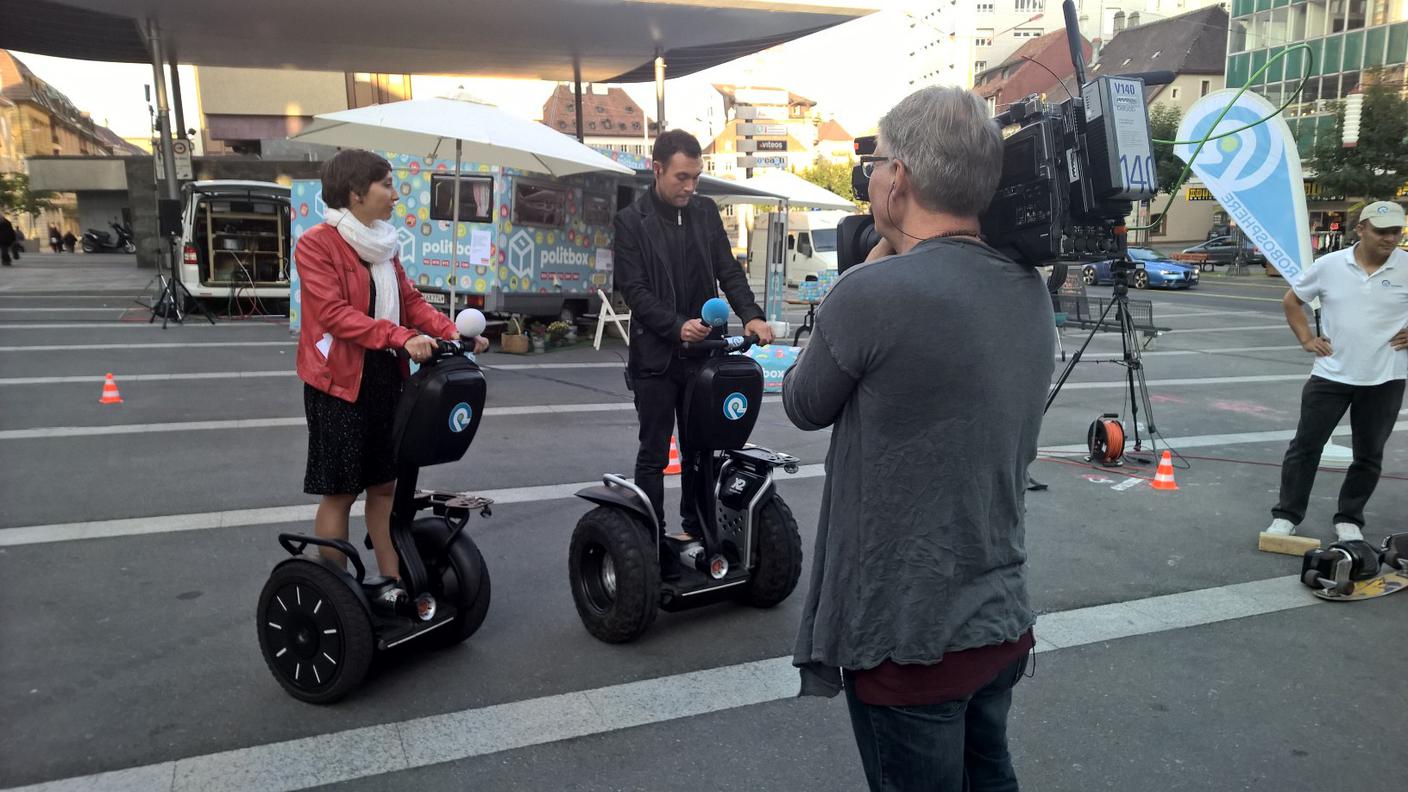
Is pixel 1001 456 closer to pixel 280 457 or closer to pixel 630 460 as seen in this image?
pixel 630 460

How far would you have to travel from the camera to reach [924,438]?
1.68 m

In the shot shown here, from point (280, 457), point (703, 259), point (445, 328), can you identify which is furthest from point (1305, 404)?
point (280, 457)

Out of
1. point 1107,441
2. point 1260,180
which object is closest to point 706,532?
point 1107,441

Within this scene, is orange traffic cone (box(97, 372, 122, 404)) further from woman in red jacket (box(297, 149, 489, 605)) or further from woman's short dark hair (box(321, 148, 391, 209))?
woman's short dark hair (box(321, 148, 391, 209))

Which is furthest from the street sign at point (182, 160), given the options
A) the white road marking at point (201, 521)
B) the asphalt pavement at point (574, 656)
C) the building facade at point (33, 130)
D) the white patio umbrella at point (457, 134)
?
the building facade at point (33, 130)

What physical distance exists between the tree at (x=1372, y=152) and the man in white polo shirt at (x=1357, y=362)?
3259 cm

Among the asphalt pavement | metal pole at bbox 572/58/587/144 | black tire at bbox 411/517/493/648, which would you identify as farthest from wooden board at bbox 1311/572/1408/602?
metal pole at bbox 572/58/587/144

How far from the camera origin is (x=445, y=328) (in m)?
3.66

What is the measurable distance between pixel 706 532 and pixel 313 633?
1626 mm

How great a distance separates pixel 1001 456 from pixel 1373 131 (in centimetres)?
3860

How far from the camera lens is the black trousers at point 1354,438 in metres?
5.12

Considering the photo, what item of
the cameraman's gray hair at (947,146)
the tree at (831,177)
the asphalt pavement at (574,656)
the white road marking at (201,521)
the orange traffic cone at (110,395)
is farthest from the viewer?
the tree at (831,177)

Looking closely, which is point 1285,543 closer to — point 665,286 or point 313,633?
point 665,286

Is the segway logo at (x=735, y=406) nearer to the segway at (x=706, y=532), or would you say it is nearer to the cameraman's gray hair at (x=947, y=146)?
the segway at (x=706, y=532)
